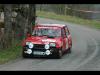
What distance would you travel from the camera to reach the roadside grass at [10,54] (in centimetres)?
1407

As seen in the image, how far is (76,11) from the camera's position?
44.6 metres

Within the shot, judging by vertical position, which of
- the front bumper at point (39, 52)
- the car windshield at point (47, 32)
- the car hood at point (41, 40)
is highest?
the car windshield at point (47, 32)

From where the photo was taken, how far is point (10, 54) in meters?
15.6

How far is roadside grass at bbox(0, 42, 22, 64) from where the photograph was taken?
46.2ft

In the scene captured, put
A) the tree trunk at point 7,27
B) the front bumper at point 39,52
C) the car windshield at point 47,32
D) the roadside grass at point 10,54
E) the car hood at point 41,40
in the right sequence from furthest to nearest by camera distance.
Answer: the tree trunk at point 7,27 < the car windshield at point 47,32 < the car hood at point 41,40 < the front bumper at point 39,52 < the roadside grass at point 10,54

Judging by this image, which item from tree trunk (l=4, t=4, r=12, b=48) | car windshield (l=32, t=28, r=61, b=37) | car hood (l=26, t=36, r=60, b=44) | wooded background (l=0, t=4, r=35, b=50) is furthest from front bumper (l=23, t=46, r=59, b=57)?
wooded background (l=0, t=4, r=35, b=50)

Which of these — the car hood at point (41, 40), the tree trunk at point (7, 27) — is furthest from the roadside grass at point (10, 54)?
the car hood at point (41, 40)

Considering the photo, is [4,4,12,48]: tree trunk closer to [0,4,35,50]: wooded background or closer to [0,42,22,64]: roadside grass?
[0,42,22,64]: roadside grass

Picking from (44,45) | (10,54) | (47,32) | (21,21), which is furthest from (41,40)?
(21,21)

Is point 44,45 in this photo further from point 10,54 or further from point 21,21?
point 21,21

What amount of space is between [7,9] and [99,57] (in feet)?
16.0

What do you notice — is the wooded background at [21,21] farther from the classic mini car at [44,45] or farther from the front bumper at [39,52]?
the front bumper at [39,52]
